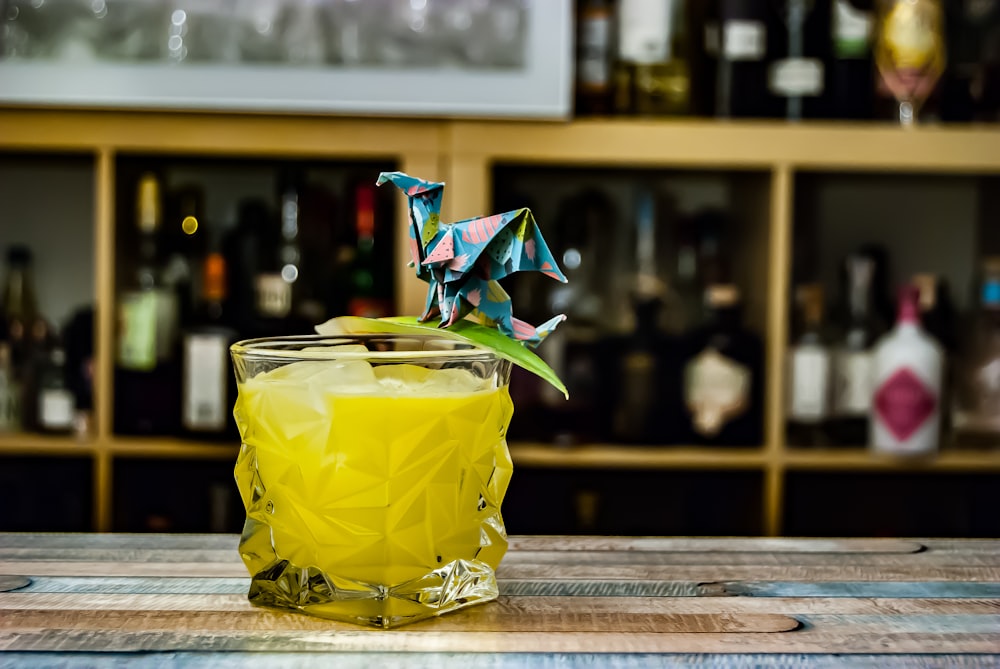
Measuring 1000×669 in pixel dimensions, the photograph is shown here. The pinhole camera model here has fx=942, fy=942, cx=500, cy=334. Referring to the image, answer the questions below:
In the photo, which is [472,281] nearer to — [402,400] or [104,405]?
[402,400]

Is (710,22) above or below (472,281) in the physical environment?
above

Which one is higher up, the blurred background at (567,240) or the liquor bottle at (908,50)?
the liquor bottle at (908,50)

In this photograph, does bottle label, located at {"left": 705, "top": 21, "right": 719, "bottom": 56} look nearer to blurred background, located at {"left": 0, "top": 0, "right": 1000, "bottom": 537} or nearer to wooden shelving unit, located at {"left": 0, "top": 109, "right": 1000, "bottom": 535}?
blurred background, located at {"left": 0, "top": 0, "right": 1000, "bottom": 537}

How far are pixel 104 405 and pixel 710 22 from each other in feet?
3.83

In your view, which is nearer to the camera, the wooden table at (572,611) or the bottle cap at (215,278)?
the wooden table at (572,611)

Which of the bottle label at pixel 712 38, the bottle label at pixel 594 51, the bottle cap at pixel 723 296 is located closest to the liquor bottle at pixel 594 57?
the bottle label at pixel 594 51

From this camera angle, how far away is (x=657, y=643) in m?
0.46

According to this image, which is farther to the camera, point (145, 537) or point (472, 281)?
point (145, 537)

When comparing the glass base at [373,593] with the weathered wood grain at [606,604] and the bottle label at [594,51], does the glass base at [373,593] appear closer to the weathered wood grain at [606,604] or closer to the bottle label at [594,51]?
the weathered wood grain at [606,604]

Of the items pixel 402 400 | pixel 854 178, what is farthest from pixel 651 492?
pixel 402 400

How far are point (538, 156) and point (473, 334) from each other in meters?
1.00

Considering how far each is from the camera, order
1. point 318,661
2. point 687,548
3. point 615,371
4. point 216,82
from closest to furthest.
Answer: point 318,661
point 687,548
point 216,82
point 615,371

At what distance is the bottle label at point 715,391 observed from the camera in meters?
1.53

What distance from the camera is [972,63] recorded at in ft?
5.45
